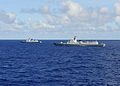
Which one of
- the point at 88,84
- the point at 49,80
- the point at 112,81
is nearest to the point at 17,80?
the point at 49,80

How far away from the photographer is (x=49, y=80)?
57031mm

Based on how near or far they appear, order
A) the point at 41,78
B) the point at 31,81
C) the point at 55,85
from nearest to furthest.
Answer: the point at 55,85 < the point at 31,81 < the point at 41,78

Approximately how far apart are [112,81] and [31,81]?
840 inches

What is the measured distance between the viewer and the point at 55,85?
5175 cm

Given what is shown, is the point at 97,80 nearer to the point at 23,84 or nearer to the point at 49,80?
the point at 49,80

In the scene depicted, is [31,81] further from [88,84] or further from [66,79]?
[88,84]

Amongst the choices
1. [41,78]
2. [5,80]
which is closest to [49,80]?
[41,78]

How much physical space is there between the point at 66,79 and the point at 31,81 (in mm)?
9562

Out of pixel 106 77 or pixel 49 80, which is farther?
pixel 106 77

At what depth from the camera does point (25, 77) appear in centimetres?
6109

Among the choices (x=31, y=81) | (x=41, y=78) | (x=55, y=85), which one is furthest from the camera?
(x=41, y=78)

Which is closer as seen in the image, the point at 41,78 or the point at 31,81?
the point at 31,81

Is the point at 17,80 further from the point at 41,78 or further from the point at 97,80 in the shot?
the point at 97,80

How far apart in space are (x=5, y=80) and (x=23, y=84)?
23.6 feet
